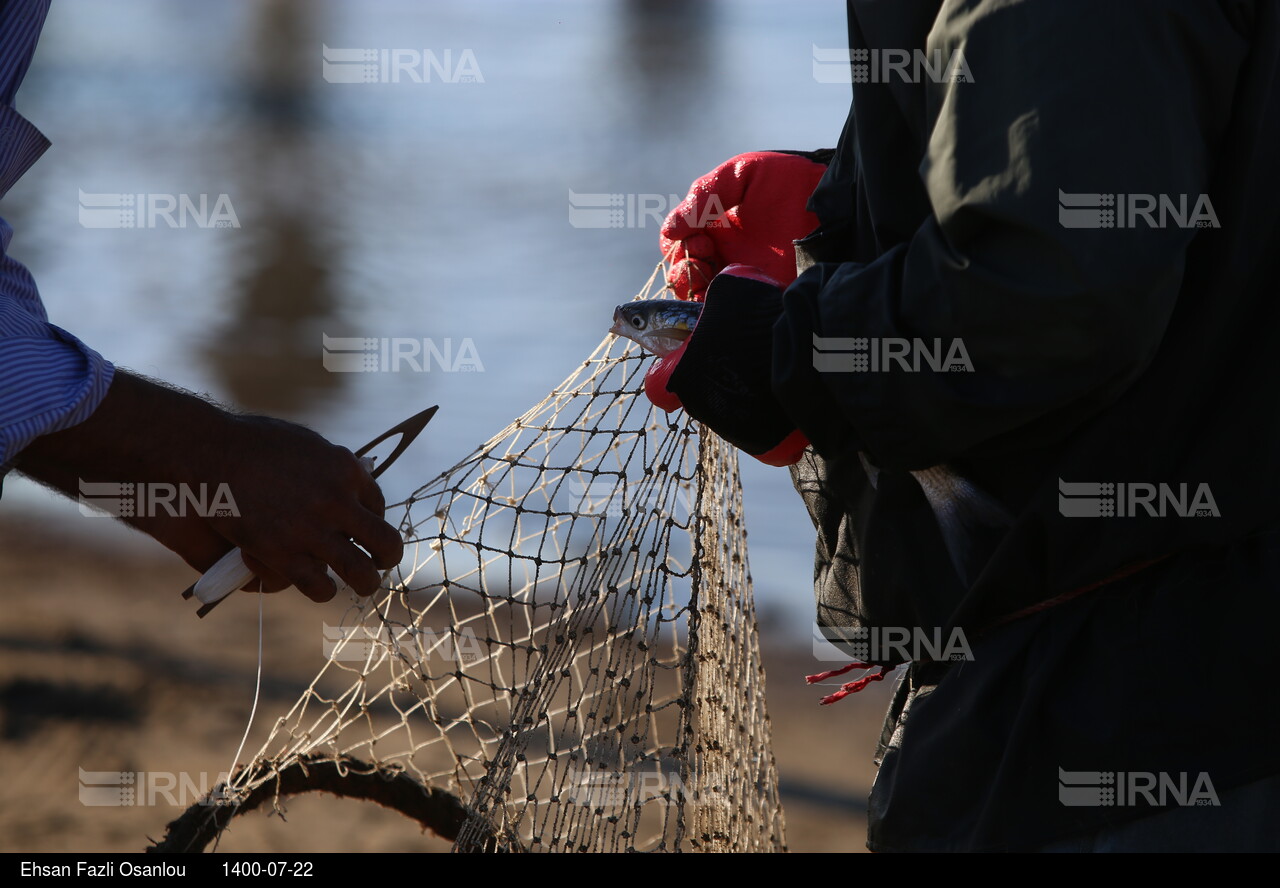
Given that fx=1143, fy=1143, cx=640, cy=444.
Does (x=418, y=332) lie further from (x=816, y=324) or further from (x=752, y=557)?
(x=816, y=324)

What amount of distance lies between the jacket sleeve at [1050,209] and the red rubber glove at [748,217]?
580mm

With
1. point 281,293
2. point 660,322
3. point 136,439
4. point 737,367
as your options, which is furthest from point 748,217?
point 281,293

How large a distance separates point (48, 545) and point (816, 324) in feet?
15.0

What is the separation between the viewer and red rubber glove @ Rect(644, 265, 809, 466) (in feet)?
3.79

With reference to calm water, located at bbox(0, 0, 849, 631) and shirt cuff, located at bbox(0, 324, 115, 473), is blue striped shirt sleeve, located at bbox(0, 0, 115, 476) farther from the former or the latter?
calm water, located at bbox(0, 0, 849, 631)

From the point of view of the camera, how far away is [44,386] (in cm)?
114

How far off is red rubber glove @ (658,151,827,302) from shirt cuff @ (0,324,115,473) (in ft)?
2.61

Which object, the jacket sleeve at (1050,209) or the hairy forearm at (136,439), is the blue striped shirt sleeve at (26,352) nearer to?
the hairy forearm at (136,439)

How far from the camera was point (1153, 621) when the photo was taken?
3.28 feet

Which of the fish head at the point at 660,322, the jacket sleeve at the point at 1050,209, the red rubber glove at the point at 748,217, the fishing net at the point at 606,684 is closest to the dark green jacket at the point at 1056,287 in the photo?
the jacket sleeve at the point at 1050,209

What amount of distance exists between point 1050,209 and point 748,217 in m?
0.75

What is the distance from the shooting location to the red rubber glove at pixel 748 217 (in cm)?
161

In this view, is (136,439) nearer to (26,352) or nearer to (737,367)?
(26,352)

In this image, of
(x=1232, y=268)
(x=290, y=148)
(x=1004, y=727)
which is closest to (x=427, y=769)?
(x=1004, y=727)
